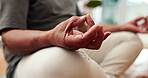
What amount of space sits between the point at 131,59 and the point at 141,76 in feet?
1.12

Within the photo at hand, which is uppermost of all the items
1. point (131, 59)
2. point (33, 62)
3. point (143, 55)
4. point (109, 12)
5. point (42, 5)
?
point (42, 5)

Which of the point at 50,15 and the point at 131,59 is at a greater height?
the point at 50,15

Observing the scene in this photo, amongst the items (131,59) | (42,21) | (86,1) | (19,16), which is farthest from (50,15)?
(86,1)

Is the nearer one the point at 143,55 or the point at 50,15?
the point at 50,15

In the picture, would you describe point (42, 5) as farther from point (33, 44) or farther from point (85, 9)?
point (85, 9)

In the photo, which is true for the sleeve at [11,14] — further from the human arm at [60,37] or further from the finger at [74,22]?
the finger at [74,22]

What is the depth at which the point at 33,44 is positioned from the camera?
2.27 ft

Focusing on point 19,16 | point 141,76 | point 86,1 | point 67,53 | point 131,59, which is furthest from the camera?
point 86,1

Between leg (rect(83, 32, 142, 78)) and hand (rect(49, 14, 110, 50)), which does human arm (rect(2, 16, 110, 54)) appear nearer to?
hand (rect(49, 14, 110, 50))

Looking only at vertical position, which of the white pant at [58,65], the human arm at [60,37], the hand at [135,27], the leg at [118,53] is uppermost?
the human arm at [60,37]

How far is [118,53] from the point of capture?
3.42 feet

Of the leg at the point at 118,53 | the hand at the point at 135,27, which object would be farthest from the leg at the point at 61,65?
the hand at the point at 135,27

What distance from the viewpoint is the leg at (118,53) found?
1024 mm

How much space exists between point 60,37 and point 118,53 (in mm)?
494
